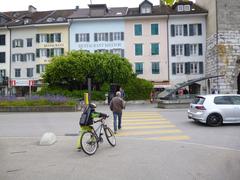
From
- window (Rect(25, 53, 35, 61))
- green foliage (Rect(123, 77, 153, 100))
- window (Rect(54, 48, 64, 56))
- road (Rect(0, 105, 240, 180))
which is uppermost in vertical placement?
window (Rect(54, 48, 64, 56))

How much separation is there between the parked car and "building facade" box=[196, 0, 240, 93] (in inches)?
1212

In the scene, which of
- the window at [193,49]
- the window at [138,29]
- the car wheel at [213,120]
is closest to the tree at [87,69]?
the window at [138,29]

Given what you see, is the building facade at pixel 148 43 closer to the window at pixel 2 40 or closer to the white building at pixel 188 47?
the white building at pixel 188 47

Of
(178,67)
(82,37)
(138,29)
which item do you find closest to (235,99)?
(178,67)

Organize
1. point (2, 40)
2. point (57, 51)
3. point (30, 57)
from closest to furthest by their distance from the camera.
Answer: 1. point (57, 51)
2. point (30, 57)
3. point (2, 40)

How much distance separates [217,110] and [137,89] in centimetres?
2610

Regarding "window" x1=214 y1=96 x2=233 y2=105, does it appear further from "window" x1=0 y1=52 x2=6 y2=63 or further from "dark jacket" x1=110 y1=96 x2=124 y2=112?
"window" x1=0 y1=52 x2=6 y2=63

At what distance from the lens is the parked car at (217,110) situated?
14328 mm

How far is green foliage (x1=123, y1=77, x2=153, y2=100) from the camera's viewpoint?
4003cm

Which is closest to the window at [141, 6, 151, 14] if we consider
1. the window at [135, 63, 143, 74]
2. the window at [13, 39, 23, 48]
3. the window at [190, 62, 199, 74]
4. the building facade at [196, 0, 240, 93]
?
the window at [135, 63, 143, 74]

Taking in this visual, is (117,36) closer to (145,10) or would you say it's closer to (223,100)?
(145,10)

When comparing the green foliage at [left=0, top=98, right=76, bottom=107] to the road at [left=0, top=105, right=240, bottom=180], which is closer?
the road at [left=0, top=105, right=240, bottom=180]

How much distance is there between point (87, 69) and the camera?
39.2 metres

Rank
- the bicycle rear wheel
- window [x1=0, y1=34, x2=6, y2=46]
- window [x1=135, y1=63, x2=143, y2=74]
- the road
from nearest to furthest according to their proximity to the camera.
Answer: the road < the bicycle rear wheel < window [x1=135, y1=63, x2=143, y2=74] < window [x1=0, y1=34, x2=6, y2=46]
